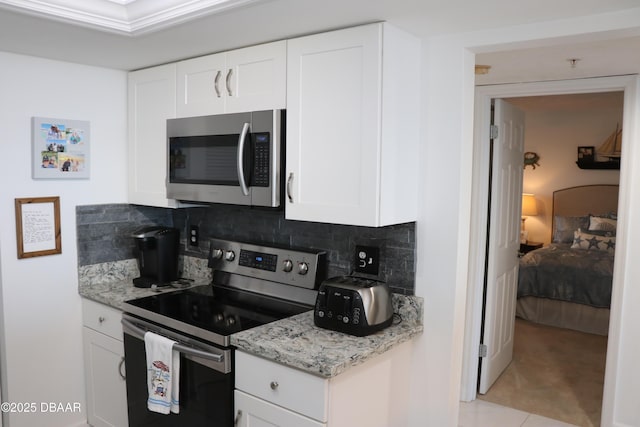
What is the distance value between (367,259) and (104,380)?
1590 mm

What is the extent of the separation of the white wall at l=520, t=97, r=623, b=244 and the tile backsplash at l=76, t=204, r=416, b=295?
4.51 meters

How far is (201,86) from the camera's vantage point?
2.46m

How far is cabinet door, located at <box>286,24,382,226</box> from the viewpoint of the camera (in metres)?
1.86

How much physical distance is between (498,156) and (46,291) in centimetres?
278

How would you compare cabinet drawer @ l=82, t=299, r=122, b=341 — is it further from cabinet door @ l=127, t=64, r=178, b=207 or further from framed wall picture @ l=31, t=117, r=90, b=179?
framed wall picture @ l=31, t=117, r=90, b=179

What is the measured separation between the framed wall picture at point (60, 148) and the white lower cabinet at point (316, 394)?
4.83ft

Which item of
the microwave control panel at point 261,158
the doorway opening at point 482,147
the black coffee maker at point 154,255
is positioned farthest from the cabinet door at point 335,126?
the doorway opening at point 482,147

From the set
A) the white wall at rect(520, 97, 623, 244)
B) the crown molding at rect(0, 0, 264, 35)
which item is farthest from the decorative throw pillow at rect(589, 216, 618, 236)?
the crown molding at rect(0, 0, 264, 35)

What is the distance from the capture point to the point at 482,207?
3.19 meters

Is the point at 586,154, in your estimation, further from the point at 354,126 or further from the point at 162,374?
the point at 162,374

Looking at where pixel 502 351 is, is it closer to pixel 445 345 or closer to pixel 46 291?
pixel 445 345

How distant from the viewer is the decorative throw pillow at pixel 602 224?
5.39 m

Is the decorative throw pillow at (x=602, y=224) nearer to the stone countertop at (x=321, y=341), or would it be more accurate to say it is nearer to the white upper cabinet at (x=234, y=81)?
the stone countertop at (x=321, y=341)

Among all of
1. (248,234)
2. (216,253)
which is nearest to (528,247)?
(248,234)
